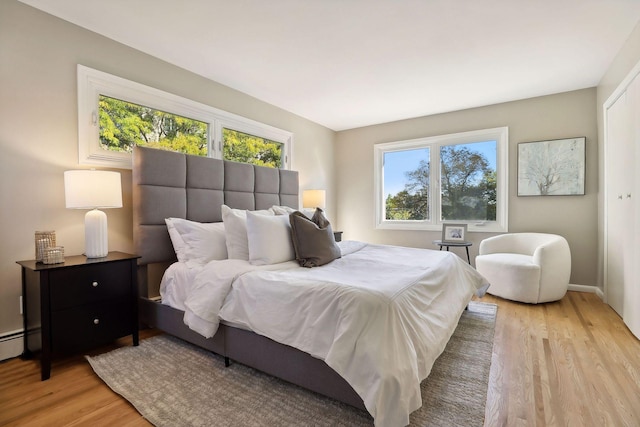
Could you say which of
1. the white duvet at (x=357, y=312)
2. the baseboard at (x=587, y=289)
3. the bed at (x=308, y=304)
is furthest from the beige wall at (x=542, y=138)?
the white duvet at (x=357, y=312)

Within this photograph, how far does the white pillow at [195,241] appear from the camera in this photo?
248cm

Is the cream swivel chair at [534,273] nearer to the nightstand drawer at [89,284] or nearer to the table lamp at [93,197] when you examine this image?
the nightstand drawer at [89,284]

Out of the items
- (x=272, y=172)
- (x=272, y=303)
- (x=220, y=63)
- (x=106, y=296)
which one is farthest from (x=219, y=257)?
(x=220, y=63)

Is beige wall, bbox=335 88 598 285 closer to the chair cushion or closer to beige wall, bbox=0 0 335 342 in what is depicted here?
the chair cushion

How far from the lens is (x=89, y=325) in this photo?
2068 millimetres

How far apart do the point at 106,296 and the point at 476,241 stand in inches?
173

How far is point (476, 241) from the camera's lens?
14.3ft

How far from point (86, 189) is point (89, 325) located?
3.08 ft

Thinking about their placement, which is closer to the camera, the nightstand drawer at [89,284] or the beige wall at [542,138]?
the nightstand drawer at [89,284]

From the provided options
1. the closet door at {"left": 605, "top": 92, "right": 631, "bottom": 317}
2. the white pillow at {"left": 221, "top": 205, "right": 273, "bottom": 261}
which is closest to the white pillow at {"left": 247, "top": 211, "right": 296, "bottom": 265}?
the white pillow at {"left": 221, "top": 205, "right": 273, "bottom": 261}

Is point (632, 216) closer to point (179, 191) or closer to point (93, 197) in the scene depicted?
point (179, 191)

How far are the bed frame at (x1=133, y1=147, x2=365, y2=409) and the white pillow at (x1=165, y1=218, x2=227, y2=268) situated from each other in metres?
0.17

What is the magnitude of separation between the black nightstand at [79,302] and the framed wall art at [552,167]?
15.0ft

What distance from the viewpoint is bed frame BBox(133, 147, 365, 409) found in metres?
1.62
